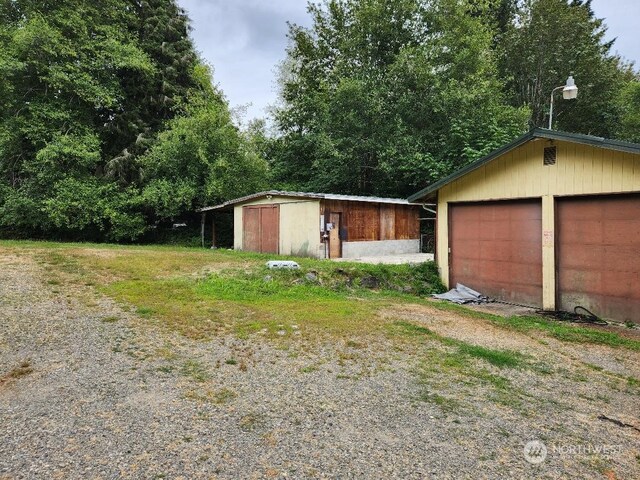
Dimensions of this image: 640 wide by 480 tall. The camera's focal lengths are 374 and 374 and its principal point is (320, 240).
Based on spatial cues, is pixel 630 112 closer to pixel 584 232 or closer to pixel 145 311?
pixel 584 232

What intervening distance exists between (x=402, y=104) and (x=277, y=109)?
1004 centimetres

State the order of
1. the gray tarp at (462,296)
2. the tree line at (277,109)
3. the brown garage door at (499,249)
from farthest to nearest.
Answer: the tree line at (277,109)
the gray tarp at (462,296)
the brown garage door at (499,249)

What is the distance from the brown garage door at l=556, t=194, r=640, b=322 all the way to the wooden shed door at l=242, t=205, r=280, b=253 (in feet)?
33.8

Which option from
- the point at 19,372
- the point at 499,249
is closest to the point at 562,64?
the point at 499,249

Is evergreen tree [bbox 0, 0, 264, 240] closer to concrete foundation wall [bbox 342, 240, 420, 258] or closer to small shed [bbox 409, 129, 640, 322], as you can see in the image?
concrete foundation wall [bbox 342, 240, 420, 258]

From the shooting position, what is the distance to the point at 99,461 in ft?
7.98

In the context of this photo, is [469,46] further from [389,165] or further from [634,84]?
[634,84]

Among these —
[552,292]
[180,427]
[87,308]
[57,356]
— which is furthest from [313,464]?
[552,292]

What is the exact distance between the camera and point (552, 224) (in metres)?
7.90

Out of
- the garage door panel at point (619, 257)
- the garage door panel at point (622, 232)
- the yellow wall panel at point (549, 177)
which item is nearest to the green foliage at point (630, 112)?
the yellow wall panel at point (549, 177)

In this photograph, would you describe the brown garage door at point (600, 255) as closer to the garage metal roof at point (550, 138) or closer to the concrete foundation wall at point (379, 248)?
the garage metal roof at point (550, 138)

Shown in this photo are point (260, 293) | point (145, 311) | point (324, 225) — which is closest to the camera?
point (145, 311)

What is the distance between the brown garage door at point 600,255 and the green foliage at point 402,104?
12.1 metres

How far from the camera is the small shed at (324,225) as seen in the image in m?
14.1
